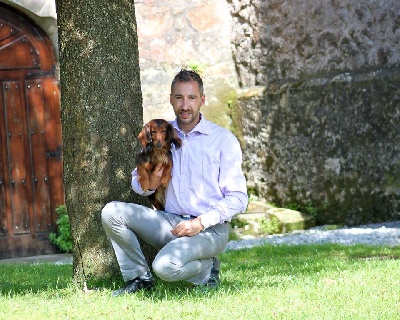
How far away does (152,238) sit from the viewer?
5426 mm

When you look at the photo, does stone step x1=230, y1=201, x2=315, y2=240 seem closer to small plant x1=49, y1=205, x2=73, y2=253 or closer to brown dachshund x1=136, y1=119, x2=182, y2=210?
small plant x1=49, y1=205, x2=73, y2=253

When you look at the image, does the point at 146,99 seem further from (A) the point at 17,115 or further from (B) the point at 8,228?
(B) the point at 8,228

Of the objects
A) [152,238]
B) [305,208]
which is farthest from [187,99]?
[305,208]

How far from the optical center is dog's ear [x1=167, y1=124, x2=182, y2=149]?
17.7 ft

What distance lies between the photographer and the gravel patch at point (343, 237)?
8867 mm

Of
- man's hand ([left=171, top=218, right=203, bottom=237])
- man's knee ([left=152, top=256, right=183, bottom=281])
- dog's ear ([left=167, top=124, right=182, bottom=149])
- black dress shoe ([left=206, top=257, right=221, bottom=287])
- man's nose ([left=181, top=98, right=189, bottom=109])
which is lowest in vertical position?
black dress shoe ([left=206, top=257, right=221, bottom=287])

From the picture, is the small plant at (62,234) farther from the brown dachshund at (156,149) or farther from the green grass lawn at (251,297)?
the brown dachshund at (156,149)

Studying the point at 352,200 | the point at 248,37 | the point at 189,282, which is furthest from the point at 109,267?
the point at 248,37

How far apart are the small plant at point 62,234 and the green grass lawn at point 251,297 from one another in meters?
3.86

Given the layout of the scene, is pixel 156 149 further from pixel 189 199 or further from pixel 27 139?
pixel 27 139

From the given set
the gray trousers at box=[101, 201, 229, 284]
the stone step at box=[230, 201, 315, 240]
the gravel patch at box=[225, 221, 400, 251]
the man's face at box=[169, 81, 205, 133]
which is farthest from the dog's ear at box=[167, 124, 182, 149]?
the stone step at box=[230, 201, 315, 240]

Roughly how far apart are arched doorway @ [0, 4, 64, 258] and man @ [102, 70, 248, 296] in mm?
5781

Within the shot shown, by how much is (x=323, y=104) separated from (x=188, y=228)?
5.92 meters

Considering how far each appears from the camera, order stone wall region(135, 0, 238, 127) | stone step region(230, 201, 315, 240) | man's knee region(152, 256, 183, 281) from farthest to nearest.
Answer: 1. stone wall region(135, 0, 238, 127)
2. stone step region(230, 201, 315, 240)
3. man's knee region(152, 256, 183, 281)
